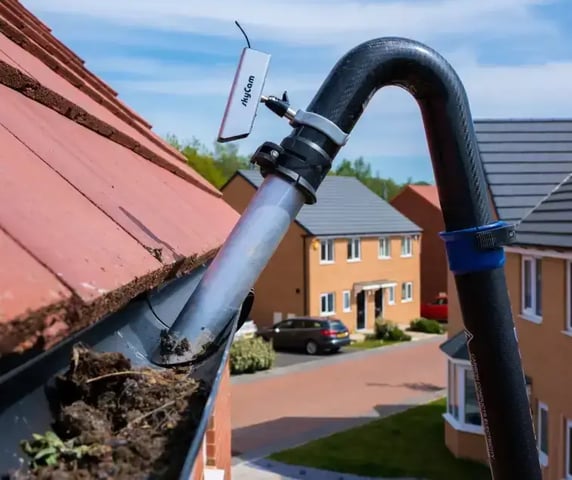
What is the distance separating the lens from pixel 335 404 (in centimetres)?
2266

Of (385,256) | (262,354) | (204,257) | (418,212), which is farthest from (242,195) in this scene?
(204,257)

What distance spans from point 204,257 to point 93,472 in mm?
1670

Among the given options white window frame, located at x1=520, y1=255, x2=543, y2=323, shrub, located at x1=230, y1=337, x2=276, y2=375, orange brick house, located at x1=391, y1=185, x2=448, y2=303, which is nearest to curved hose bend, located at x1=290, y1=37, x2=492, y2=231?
white window frame, located at x1=520, y1=255, x2=543, y2=323

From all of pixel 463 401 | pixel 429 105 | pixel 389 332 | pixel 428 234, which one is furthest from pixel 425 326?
pixel 429 105

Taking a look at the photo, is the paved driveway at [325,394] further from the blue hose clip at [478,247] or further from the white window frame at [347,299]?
the blue hose clip at [478,247]

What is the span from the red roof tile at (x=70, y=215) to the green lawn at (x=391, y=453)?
13676mm

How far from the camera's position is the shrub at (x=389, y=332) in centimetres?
3441

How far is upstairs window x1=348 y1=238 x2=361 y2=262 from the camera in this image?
3634cm

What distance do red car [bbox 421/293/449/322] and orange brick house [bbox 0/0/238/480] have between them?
123ft

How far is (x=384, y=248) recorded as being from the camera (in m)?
38.6

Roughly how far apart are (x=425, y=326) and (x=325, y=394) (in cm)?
1421

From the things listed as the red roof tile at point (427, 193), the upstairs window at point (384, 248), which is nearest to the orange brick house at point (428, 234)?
the red roof tile at point (427, 193)

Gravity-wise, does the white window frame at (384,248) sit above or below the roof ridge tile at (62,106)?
below

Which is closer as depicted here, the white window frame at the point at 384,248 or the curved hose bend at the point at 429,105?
the curved hose bend at the point at 429,105
